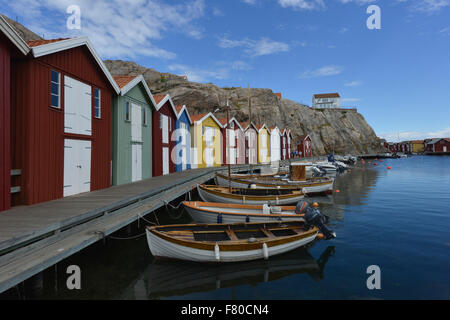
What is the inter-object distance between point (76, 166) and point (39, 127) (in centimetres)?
304

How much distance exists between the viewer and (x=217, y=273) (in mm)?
9742

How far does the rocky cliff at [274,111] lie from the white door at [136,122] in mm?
39247

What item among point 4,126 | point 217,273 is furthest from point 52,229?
point 217,273

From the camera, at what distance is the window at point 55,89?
12203mm

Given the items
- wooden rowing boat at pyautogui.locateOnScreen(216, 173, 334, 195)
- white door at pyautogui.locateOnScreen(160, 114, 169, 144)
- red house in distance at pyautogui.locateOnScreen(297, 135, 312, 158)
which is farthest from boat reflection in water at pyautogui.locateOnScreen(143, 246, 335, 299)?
red house in distance at pyautogui.locateOnScreen(297, 135, 312, 158)

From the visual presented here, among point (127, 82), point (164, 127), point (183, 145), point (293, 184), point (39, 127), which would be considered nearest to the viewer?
point (39, 127)

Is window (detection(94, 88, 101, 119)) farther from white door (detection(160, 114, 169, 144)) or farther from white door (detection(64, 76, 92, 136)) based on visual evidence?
white door (detection(160, 114, 169, 144))

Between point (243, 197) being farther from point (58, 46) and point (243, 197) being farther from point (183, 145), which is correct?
point (58, 46)

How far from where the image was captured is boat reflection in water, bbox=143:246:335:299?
8.83 meters

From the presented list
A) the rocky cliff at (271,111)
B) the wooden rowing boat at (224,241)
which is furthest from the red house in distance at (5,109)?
the rocky cliff at (271,111)

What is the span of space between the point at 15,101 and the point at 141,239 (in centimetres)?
894
